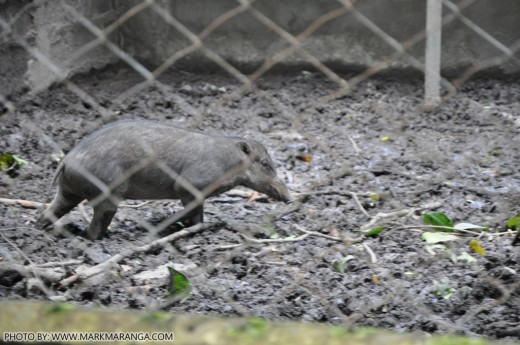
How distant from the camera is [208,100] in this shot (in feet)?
22.0

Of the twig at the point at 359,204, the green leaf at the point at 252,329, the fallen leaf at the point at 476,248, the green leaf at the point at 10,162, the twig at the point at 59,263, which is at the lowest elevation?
the twig at the point at 359,204

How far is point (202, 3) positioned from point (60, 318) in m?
5.49

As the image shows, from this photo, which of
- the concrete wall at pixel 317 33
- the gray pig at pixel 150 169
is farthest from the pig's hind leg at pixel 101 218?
Answer: the concrete wall at pixel 317 33

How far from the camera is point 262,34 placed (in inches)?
281

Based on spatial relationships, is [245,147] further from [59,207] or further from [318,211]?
[59,207]

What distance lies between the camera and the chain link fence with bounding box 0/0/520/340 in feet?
11.1

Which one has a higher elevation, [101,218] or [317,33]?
[317,33]

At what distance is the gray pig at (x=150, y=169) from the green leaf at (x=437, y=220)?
0.91m

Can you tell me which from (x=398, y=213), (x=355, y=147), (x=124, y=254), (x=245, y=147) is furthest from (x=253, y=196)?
(x=124, y=254)

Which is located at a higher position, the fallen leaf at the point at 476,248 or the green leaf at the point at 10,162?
the green leaf at the point at 10,162

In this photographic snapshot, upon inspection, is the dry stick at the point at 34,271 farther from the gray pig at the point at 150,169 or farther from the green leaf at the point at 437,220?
the green leaf at the point at 437,220

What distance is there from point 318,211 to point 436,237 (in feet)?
2.62


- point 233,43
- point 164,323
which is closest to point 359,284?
point 164,323

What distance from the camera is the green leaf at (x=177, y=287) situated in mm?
3369
